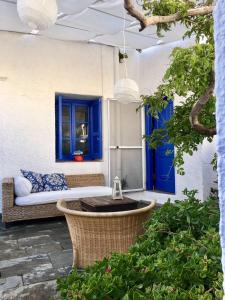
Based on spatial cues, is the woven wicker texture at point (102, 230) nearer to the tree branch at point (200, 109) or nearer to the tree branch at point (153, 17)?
the tree branch at point (200, 109)

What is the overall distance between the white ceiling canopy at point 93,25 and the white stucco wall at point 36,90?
12.3 inches

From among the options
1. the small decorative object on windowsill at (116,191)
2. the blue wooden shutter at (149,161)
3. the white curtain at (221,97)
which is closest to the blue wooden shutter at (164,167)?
the blue wooden shutter at (149,161)

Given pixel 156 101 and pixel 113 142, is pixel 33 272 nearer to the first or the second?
pixel 156 101

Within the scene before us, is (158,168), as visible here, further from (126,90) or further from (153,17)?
(153,17)

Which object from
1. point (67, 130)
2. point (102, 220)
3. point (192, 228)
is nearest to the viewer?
point (192, 228)

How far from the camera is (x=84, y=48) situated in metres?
5.94

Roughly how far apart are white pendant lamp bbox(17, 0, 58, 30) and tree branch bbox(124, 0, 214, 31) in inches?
57.4

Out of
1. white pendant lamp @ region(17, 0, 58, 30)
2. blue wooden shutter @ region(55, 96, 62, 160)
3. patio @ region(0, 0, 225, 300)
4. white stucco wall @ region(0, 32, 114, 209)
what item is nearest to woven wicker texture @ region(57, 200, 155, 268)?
patio @ region(0, 0, 225, 300)

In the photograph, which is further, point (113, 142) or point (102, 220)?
point (113, 142)

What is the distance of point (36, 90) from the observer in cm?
544

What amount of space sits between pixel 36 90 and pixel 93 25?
5.59 ft

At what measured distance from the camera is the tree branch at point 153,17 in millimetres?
1272

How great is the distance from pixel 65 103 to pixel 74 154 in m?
1.15

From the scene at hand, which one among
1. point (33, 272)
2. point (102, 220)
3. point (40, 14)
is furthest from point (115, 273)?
point (40, 14)
